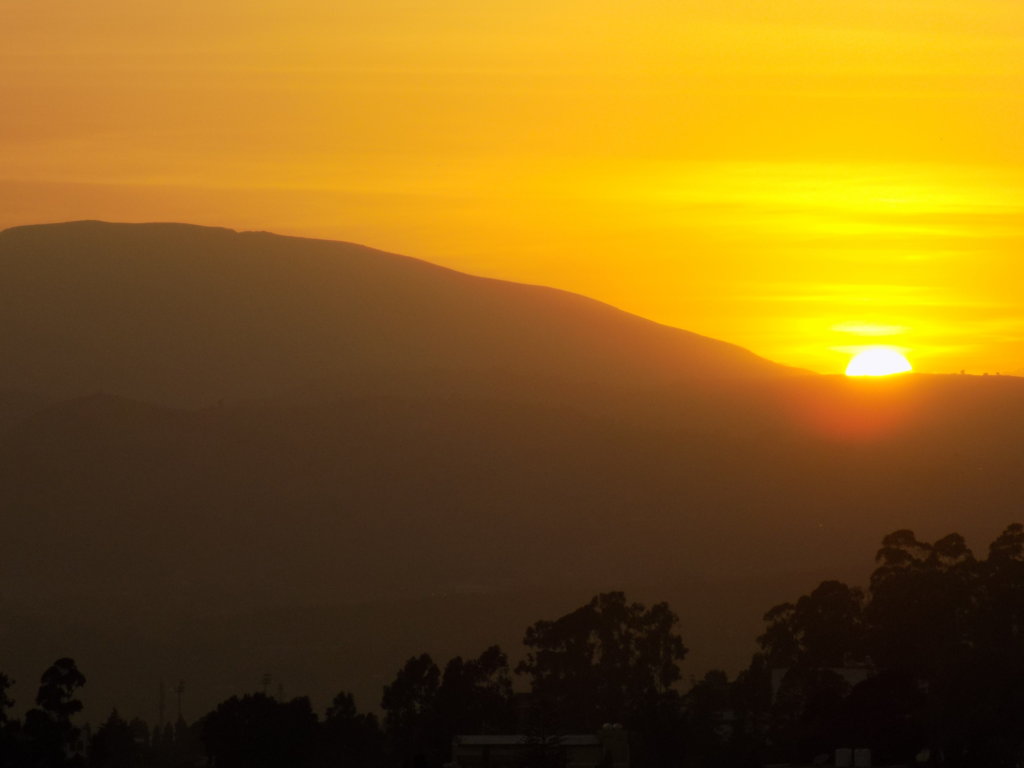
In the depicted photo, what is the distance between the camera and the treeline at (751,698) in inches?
2813

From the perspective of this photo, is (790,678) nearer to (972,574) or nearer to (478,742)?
(972,574)

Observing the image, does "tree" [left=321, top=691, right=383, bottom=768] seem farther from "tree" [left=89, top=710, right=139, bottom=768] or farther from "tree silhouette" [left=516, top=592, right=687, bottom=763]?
"tree silhouette" [left=516, top=592, right=687, bottom=763]

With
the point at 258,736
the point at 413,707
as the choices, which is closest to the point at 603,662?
the point at 413,707

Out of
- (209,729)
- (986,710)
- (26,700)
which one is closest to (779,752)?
(986,710)

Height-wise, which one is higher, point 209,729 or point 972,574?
point 972,574

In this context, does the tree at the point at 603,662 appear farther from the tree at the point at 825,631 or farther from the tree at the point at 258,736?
the tree at the point at 258,736

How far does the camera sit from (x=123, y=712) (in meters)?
182

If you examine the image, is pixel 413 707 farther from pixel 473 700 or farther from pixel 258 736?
pixel 258 736

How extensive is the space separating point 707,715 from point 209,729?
2443cm

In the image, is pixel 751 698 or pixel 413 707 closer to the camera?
pixel 413 707

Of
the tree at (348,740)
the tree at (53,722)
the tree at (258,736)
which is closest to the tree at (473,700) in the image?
the tree at (348,740)

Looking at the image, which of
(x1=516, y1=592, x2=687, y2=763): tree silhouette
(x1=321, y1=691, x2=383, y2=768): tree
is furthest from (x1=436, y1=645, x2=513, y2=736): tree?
(x1=516, y1=592, x2=687, y2=763): tree silhouette

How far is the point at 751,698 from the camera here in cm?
9688

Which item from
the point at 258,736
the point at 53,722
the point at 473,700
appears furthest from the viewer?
the point at 473,700
